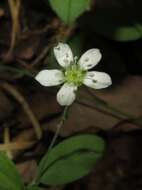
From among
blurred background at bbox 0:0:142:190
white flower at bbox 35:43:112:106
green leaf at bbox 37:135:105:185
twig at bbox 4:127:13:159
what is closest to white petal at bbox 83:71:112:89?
white flower at bbox 35:43:112:106

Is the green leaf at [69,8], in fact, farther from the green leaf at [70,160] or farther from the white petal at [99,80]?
the green leaf at [70,160]

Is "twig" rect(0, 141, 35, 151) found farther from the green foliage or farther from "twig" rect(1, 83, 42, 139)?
the green foliage

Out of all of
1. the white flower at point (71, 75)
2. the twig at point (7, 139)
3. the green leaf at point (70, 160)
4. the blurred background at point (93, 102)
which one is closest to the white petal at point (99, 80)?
the white flower at point (71, 75)

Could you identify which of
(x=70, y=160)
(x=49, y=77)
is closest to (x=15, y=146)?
(x=70, y=160)

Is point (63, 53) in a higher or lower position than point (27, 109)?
higher

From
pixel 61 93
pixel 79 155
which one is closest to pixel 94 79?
pixel 61 93

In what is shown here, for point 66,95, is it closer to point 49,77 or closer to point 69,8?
point 49,77
